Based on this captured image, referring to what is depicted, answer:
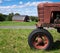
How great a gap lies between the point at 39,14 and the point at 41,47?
121 cm

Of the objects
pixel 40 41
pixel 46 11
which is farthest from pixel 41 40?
pixel 46 11

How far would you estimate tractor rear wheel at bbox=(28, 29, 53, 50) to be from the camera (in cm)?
703

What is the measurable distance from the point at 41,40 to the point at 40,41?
52 millimetres

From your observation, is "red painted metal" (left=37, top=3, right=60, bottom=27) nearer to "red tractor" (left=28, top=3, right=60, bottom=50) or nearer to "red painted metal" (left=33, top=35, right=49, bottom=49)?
"red tractor" (left=28, top=3, right=60, bottom=50)

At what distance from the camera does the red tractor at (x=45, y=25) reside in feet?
23.2

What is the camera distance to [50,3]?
7.33 m

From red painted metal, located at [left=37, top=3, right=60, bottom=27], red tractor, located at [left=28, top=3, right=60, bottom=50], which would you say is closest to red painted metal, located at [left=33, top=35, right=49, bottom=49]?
red tractor, located at [left=28, top=3, right=60, bottom=50]

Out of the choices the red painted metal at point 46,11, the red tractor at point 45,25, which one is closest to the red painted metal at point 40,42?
the red tractor at point 45,25

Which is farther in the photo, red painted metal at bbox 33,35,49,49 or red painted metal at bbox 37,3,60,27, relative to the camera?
red painted metal at bbox 37,3,60,27

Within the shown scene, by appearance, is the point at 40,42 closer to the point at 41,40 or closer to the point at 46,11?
the point at 41,40

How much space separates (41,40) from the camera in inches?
279

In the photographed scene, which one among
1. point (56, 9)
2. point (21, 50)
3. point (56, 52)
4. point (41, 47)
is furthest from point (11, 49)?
point (56, 9)

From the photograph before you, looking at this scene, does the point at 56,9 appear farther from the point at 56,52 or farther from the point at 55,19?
the point at 56,52

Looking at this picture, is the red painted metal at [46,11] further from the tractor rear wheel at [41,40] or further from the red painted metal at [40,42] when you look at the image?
the red painted metal at [40,42]
